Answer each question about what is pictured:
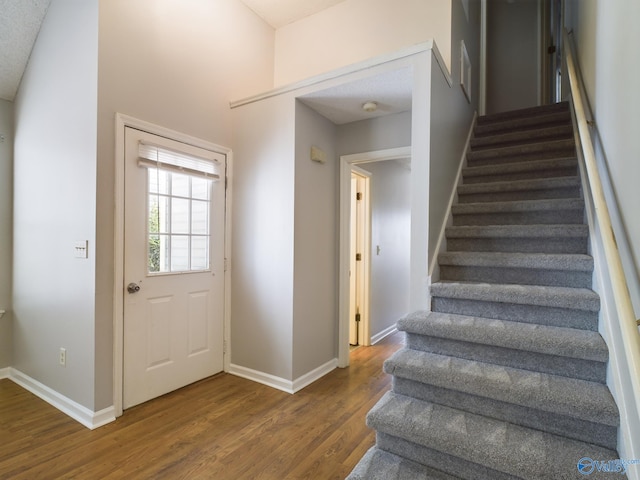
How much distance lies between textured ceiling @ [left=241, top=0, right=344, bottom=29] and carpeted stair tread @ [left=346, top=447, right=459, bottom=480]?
379 centimetres

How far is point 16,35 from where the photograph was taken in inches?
105

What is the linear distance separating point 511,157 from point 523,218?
99cm

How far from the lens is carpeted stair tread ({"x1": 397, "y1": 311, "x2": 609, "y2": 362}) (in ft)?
5.08

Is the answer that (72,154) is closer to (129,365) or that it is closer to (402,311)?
(129,365)

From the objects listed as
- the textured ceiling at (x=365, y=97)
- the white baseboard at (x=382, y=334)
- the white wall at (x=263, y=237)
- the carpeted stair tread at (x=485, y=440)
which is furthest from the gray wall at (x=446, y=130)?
the white baseboard at (x=382, y=334)

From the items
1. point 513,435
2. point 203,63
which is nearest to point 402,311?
point 513,435

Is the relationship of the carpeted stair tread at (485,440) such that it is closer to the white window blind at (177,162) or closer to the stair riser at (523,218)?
the stair riser at (523,218)

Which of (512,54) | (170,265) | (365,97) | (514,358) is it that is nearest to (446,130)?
(365,97)

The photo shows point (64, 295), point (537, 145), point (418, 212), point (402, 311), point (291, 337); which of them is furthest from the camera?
point (402, 311)

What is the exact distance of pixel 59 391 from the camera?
8.02 feet

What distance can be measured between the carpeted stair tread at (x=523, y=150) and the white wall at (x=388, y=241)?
3.59 feet

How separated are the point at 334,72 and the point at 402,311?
345 cm

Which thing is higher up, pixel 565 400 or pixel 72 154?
pixel 72 154

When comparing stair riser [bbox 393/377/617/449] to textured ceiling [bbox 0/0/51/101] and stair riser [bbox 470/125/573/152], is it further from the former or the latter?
textured ceiling [bbox 0/0/51/101]
